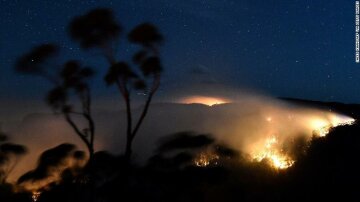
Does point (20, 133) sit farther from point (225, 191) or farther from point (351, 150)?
point (351, 150)

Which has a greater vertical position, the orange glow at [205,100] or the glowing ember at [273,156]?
the glowing ember at [273,156]

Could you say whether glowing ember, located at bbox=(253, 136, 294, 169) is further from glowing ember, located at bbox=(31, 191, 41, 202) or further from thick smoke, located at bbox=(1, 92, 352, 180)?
glowing ember, located at bbox=(31, 191, 41, 202)

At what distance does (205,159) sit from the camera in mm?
18500

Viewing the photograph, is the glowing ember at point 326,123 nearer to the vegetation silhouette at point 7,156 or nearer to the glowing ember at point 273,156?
the glowing ember at point 273,156

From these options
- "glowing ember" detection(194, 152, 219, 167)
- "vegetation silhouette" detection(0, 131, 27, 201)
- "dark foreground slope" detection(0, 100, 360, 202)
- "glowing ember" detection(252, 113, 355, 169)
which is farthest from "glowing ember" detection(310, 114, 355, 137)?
"vegetation silhouette" detection(0, 131, 27, 201)

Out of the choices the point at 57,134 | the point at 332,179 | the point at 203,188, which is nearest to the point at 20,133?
the point at 57,134

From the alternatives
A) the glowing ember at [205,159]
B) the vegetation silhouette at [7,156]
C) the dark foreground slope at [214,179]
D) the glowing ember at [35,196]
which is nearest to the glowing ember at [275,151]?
the dark foreground slope at [214,179]

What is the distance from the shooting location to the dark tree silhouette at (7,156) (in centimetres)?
1773

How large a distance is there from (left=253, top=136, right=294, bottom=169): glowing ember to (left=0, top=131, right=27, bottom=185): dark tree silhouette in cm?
1213

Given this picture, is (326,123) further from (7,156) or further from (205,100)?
(7,156)

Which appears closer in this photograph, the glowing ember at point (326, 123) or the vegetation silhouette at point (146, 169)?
the vegetation silhouette at point (146, 169)

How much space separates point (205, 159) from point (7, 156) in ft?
32.1

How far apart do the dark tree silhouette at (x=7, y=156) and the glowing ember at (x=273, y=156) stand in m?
12.1

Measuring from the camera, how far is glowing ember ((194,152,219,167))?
18.1 m
